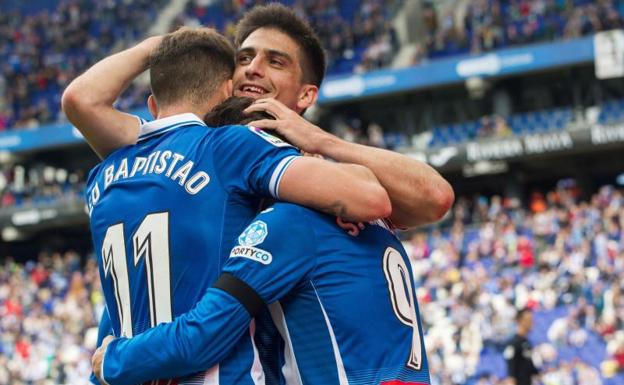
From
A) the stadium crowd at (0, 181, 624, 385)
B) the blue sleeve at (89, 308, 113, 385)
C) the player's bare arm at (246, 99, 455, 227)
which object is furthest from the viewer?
the stadium crowd at (0, 181, 624, 385)

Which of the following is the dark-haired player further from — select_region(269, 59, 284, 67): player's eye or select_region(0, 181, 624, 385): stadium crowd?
select_region(0, 181, 624, 385): stadium crowd

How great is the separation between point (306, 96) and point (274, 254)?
3.64ft

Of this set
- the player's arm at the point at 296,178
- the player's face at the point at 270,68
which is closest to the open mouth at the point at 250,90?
the player's face at the point at 270,68

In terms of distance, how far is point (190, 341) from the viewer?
3000 mm

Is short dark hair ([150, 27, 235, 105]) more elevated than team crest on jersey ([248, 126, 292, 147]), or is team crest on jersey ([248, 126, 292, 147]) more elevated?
short dark hair ([150, 27, 235, 105])

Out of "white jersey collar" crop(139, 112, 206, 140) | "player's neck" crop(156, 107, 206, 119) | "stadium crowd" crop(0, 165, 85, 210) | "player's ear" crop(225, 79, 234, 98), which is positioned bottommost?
"white jersey collar" crop(139, 112, 206, 140)

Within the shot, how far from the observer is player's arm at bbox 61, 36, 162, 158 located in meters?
3.48

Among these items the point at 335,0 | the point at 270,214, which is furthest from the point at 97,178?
the point at 335,0

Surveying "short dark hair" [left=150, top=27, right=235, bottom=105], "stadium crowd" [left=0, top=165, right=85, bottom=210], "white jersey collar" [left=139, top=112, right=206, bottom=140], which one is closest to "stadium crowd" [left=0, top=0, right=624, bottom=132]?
"stadium crowd" [left=0, top=165, right=85, bottom=210]

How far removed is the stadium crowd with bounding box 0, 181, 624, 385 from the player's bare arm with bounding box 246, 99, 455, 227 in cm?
1047

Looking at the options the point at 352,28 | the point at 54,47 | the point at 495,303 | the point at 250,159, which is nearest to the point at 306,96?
the point at 250,159

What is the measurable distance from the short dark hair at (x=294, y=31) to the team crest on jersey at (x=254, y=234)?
40.7 inches

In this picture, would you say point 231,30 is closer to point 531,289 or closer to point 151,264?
point 531,289

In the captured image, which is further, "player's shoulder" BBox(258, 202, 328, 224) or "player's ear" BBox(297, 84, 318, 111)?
"player's ear" BBox(297, 84, 318, 111)
